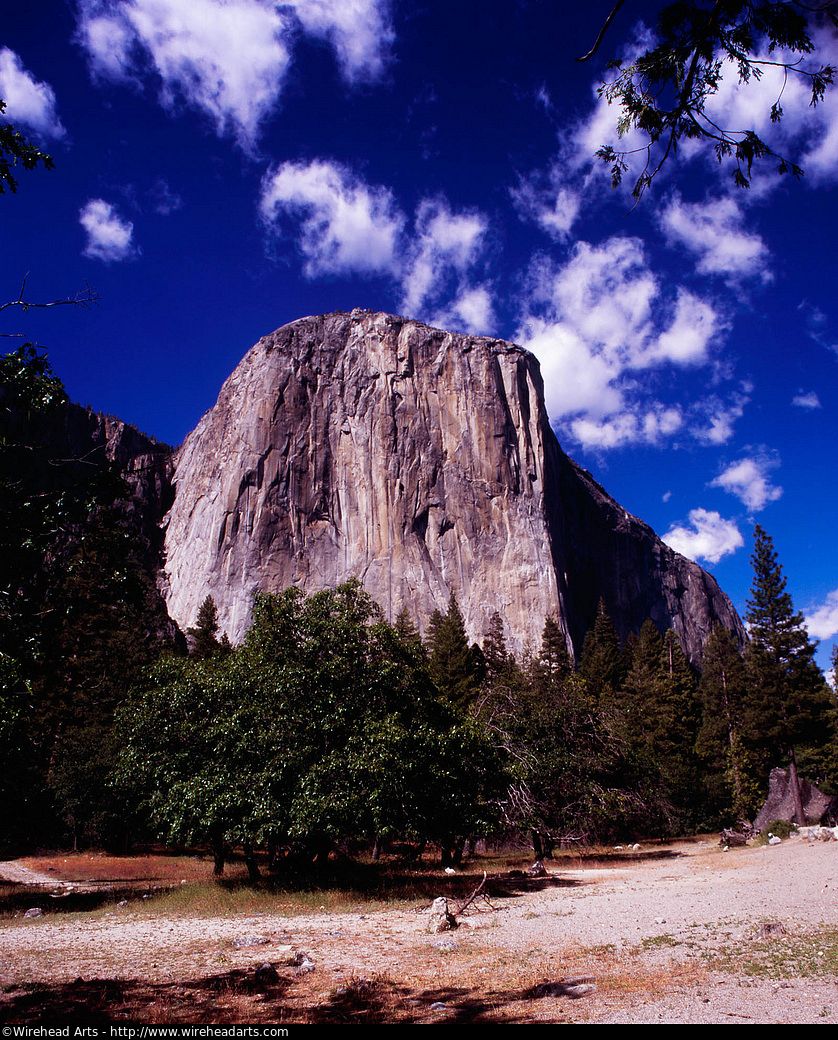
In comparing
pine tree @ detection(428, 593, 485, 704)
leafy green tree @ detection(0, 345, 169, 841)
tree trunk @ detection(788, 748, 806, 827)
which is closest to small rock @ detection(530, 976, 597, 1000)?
leafy green tree @ detection(0, 345, 169, 841)

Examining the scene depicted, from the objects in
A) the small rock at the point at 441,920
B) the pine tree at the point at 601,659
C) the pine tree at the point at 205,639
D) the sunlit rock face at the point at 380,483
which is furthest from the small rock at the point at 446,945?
the sunlit rock face at the point at 380,483

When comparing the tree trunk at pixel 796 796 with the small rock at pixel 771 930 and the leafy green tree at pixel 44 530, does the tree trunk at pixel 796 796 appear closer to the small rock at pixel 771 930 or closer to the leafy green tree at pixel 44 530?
the small rock at pixel 771 930

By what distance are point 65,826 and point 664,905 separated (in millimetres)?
28328

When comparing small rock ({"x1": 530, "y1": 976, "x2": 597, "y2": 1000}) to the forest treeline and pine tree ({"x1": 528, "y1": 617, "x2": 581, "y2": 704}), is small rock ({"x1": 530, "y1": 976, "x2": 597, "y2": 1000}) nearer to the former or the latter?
the forest treeline

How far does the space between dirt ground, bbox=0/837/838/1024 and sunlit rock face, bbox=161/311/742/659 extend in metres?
57.4

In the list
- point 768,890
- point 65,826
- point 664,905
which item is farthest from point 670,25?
point 65,826

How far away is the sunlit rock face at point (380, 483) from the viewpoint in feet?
239

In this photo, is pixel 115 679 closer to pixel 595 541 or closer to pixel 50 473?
pixel 50 473

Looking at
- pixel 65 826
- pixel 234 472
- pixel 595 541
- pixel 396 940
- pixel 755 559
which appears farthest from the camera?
pixel 595 541

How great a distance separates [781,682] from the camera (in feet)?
115

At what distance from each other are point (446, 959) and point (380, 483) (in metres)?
69.2

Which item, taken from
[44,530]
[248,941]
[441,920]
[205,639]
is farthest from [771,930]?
[205,639]

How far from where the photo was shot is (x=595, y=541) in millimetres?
99438

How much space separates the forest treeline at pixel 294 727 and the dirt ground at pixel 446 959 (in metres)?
2.24
